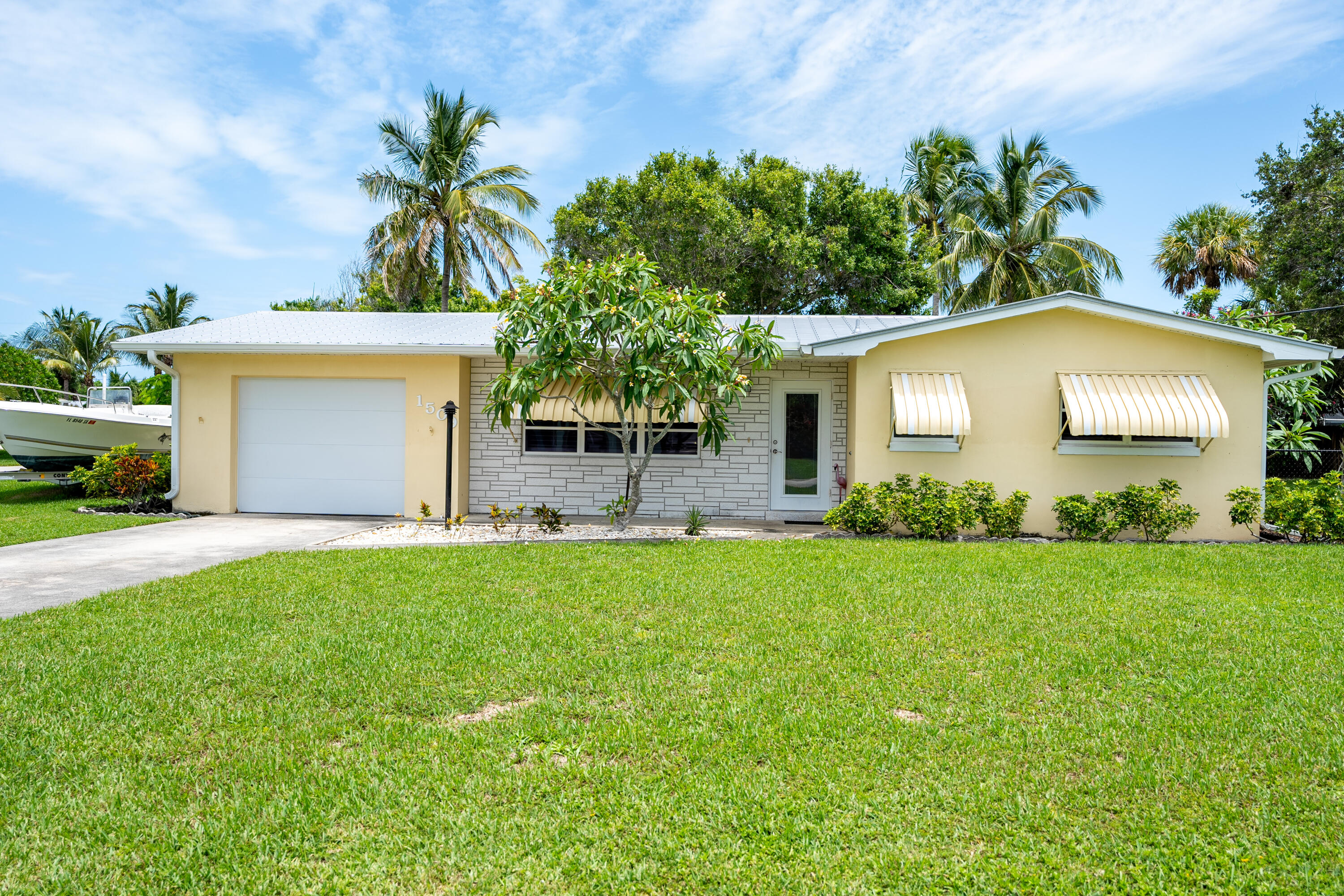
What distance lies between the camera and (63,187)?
67.3ft

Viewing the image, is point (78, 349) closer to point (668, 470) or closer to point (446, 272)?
point (446, 272)

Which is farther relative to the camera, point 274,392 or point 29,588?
point 274,392

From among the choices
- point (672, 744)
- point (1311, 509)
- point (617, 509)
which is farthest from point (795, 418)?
point (672, 744)

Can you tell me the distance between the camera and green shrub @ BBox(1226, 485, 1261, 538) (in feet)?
34.3

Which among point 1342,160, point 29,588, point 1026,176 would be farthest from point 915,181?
point 29,588

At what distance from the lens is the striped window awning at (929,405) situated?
412 inches

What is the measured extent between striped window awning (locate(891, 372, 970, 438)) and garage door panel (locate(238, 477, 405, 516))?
8.36m

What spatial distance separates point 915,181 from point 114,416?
88.8ft

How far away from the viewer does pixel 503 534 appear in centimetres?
1059

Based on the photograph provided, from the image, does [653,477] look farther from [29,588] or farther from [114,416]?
[114,416]

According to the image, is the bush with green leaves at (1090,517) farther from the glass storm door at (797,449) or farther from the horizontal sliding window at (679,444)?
the horizontal sliding window at (679,444)

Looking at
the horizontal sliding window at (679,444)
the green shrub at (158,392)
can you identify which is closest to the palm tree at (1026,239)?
the horizontal sliding window at (679,444)

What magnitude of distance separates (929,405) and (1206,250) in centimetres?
2304

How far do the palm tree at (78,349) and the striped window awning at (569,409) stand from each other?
146 feet
